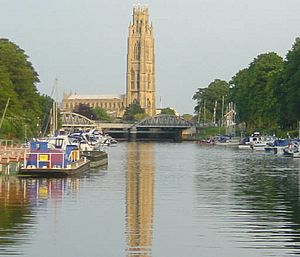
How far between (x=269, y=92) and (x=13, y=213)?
8661 cm

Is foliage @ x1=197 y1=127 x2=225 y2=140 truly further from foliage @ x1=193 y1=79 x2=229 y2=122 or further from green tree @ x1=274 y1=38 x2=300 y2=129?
green tree @ x1=274 y1=38 x2=300 y2=129

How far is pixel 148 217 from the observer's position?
2698cm

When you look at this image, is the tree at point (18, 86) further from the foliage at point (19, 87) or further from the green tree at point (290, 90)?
the green tree at point (290, 90)

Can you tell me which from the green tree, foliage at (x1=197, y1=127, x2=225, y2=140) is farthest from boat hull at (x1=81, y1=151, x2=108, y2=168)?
foliage at (x1=197, y1=127, x2=225, y2=140)

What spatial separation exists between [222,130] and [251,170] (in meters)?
115

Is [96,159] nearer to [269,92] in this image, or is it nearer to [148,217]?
[148,217]

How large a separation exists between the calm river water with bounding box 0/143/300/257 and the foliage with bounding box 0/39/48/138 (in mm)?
38707

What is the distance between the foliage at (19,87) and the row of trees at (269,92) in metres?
25.4

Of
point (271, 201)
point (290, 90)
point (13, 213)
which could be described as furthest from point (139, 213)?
point (290, 90)

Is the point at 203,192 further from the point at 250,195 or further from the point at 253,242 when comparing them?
the point at 253,242

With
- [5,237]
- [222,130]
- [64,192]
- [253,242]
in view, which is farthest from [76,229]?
[222,130]

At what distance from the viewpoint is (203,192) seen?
37.2 meters

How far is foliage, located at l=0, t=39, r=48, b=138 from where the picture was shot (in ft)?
271

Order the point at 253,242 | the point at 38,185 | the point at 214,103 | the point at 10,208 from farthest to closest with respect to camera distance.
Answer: the point at 214,103, the point at 38,185, the point at 10,208, the point at 253,242
